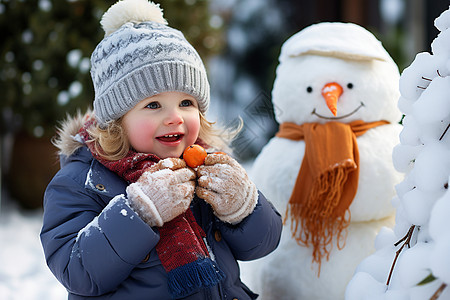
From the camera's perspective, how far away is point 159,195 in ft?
4.33

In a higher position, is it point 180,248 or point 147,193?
point 147,193

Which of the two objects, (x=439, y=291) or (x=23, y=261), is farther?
(x=23, y=261)

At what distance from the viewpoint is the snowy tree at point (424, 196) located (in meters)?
0.89

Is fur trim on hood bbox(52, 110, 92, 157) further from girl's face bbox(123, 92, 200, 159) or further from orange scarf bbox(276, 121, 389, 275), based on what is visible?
orange scarf bbox(276, 121, 389, 275)

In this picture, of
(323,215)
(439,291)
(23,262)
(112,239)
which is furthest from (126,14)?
(23,262)

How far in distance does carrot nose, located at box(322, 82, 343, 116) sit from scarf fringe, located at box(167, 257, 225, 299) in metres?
0.71

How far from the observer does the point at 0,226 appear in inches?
145

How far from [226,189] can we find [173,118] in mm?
256

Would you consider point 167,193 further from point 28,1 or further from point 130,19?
point 28,1

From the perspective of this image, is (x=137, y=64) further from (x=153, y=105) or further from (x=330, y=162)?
(x=330, y=162)

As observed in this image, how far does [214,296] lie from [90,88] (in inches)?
103

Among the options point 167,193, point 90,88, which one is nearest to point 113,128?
point 167,193

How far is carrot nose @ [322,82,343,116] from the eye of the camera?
173cm

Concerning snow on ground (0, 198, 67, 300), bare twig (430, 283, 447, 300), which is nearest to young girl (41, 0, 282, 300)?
bare twig (430, 283, 447, 300)
